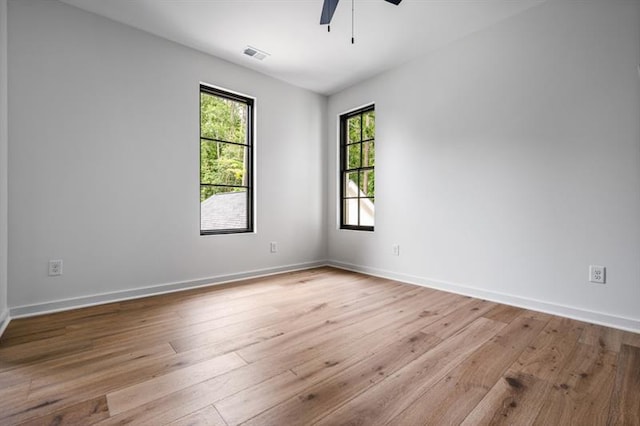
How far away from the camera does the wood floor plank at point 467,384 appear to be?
126 centimetres

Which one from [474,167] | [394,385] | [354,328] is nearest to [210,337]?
[354,328]

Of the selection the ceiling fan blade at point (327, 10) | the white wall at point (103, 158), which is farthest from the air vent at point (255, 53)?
the ceiling fan blade at point (327, 10)

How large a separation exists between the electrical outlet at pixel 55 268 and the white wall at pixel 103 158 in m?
0.03

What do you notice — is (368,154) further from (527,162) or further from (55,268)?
(55,268)

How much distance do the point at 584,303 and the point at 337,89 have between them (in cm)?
366

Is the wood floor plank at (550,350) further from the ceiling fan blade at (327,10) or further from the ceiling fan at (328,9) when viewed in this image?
the ceiling fan blade at (327,10)

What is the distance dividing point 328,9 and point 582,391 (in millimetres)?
3042

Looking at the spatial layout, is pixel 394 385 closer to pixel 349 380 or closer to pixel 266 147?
pixel 349 380

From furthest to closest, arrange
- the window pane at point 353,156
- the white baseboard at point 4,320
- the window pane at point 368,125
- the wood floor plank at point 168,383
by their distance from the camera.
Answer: the window pane at point 353,156 → the window pane at point 368,125 → the white baseboard at point 4,320 → the wood floor plank at point 168,383

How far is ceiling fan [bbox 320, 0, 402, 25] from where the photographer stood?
8.08 ft

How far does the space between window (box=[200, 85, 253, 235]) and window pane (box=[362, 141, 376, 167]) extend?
4.99ft

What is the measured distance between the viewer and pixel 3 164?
2.19m

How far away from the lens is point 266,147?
388cm

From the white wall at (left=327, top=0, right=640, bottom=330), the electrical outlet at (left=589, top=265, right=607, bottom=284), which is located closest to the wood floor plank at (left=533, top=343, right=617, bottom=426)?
the electrical outlet at (left=589, top=265, right=607, bottom=284)
